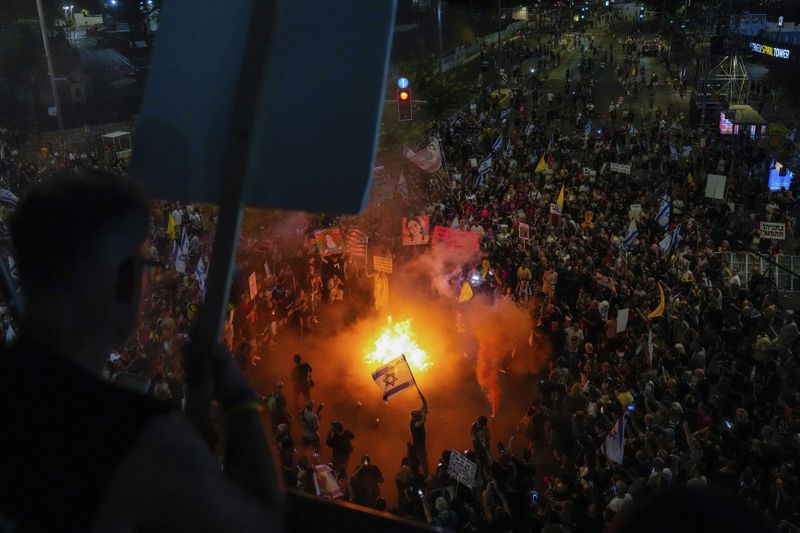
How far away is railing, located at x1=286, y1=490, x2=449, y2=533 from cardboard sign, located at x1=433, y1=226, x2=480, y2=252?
46.3 feet

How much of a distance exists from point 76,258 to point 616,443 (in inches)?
317

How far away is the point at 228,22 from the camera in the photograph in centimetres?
171

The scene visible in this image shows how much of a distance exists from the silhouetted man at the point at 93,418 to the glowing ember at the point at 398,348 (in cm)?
1184

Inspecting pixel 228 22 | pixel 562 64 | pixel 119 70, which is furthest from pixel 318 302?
pixel 562 64

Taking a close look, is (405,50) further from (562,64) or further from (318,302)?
(318,302)

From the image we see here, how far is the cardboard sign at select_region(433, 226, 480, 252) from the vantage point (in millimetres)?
15820

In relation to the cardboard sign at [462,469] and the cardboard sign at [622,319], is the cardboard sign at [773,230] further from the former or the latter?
the cardboard sign at [462,469]

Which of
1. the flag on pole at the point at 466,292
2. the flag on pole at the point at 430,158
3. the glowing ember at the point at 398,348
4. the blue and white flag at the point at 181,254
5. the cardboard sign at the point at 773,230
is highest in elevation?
the flag on pole at the point at 430,158

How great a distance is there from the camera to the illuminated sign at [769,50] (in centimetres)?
3385

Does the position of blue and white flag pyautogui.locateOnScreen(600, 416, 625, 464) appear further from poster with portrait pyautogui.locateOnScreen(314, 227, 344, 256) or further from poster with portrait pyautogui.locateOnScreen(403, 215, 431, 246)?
poster with portrait pyautogui.locateOnScreen(314, 227, 344, 256)

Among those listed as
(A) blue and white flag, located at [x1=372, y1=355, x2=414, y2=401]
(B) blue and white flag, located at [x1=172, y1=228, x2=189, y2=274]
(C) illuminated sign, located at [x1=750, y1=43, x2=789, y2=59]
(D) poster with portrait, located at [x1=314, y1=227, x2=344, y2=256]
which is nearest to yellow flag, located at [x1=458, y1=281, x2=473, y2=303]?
(D) poster with portrait, located at [x1=314, y1=227, x2=344, y2=256]

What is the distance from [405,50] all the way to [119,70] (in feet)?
67.8

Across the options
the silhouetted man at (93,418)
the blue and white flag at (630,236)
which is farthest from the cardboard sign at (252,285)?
the silhouetted man at (93,418)

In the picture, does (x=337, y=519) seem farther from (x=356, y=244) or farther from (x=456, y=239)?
(x=456, y=239)
